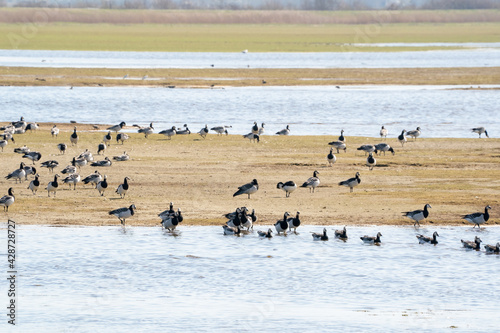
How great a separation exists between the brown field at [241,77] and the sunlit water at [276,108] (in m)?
4.09

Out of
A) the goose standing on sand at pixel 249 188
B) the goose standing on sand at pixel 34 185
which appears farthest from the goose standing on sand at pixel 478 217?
the goose standing on sand at pixel 34 185

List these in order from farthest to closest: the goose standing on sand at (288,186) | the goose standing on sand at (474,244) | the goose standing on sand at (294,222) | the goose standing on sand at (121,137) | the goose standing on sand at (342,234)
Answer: the goose standing on sand at (121,137) < the goose standing on sand at (288,186) < the goose standing on sand at (294,222) < the goose standing on sand at (342,234) < the goose standing on sand at (474,244)

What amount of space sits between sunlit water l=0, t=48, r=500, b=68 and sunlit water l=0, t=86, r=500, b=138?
25425 millimetres

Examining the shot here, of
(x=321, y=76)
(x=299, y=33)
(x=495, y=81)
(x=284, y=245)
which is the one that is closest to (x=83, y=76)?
(x=321, y=76)

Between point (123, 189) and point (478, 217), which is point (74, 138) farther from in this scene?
point (478, 217)

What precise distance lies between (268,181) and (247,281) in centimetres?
1085

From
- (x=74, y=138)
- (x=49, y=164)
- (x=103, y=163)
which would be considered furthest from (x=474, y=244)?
(x=74, y=138)

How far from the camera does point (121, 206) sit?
23969 millimetres

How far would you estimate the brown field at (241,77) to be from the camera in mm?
70062

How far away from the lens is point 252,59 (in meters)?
105

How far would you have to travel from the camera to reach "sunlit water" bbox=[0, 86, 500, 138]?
150ft

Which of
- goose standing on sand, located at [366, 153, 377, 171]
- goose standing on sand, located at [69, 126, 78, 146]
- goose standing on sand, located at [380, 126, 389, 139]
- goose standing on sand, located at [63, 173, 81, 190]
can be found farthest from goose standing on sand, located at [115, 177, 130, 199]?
goose standing on sand, located at [380, 126, 389, 139]

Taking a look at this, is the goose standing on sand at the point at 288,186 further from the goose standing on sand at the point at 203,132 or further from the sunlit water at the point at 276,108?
the sunlit water at the point at 276,108

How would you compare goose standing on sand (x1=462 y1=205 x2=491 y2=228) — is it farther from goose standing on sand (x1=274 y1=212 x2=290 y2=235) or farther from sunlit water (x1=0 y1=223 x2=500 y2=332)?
goose standing on sand (x1=274 y1=212 x2=290 y2=235)
